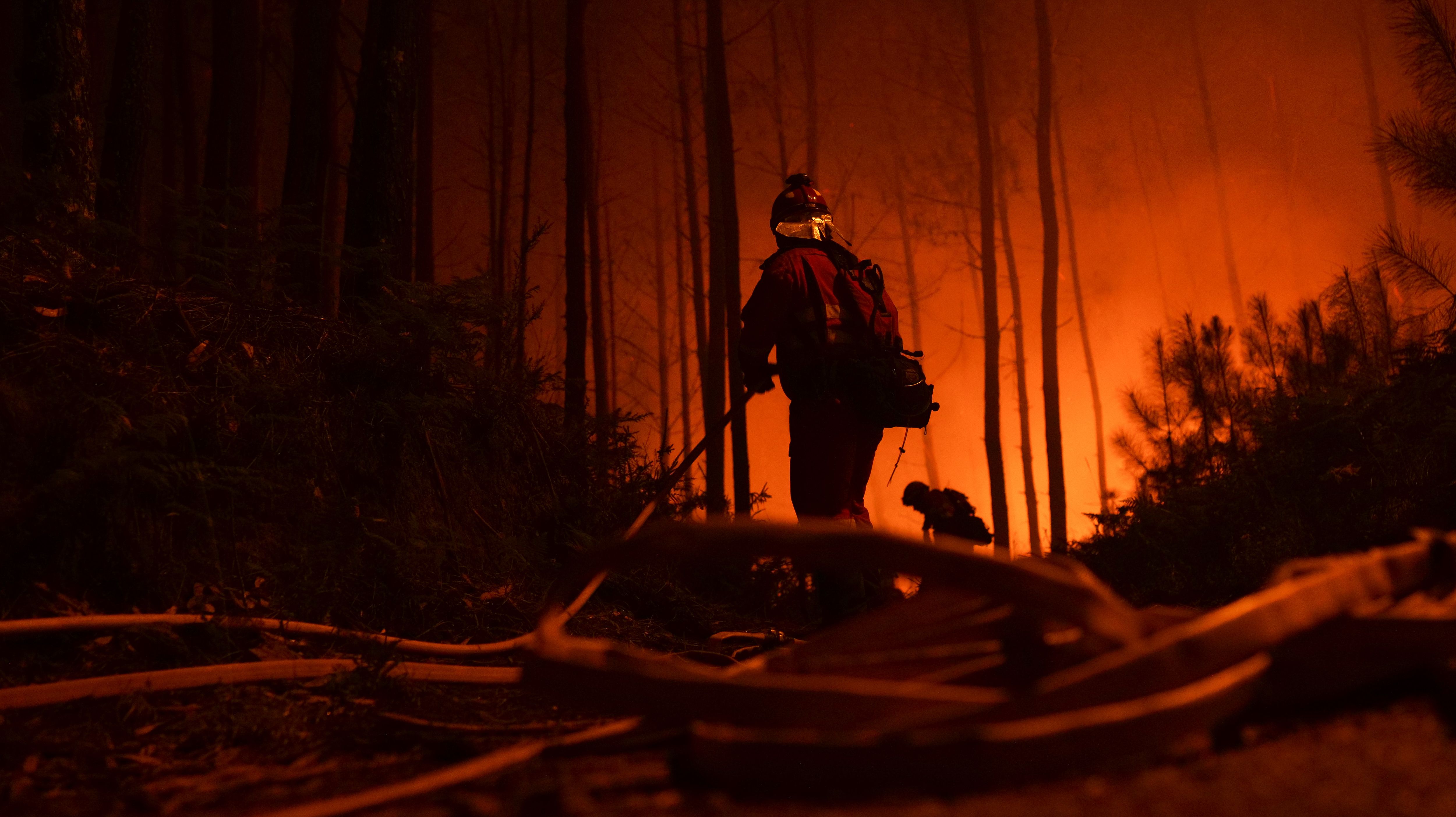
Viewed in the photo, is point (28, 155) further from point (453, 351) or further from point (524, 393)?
point (524, 393)

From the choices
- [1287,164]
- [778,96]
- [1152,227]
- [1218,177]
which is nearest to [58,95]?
[778,96]

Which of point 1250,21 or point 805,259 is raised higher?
point 1250,21

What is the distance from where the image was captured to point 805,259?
436cm

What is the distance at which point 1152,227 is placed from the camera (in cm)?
3066

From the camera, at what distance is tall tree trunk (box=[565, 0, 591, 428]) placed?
9.38 meters

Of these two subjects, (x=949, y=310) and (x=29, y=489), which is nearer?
(x=29, y=489)

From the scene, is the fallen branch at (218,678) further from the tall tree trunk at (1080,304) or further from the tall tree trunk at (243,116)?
the tall tree trunk at (1080,304)

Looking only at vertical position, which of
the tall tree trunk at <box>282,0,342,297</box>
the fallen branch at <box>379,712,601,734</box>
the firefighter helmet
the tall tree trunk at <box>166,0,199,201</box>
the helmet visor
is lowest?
the fallen branch at <box>379,712,601,734</box>

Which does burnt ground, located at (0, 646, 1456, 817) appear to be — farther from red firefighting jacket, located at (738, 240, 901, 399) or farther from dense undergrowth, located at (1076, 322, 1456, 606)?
dense undergrowth, located at (1076, 322, 1456, 606)

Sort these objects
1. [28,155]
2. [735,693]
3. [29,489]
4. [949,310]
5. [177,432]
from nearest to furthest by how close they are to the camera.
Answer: [735,693]
[29,489]
[177,432]
[28,155]
[949,310]

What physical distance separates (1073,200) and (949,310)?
13880 mm

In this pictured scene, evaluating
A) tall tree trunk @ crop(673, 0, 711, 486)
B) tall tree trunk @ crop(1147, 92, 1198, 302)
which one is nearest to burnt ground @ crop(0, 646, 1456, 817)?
tall tree trunk @ crop(673, 0, 711, 486)

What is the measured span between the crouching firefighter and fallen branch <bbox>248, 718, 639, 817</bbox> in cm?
261

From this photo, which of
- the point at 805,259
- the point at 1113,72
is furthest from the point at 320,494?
the point at 1113,72
